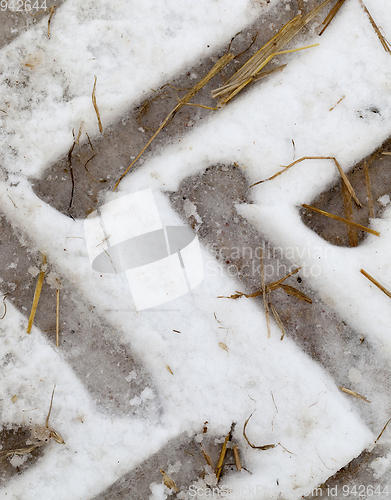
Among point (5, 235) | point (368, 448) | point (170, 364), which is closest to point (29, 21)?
point (5, 235)

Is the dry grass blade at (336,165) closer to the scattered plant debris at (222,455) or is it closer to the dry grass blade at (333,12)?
the dry grass blade at (333,12)

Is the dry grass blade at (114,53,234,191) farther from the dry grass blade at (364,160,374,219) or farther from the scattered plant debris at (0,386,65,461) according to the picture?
the scattered plant debris at (0,386,65,461)

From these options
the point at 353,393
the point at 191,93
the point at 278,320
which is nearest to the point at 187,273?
the point at 278,320

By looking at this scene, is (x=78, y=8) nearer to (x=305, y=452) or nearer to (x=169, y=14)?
(x=169, y=14)

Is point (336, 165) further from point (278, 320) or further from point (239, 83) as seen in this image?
point (278, 320)

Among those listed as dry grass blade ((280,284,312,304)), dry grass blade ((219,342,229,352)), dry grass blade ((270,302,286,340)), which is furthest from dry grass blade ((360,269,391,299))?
dry grass blade ((219,342,229,352))

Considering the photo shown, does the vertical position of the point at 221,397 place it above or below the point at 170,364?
below

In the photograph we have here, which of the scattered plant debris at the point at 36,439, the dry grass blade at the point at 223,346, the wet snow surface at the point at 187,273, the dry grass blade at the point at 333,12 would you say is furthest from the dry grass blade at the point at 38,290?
the dry grass blade at the point at 333,12
